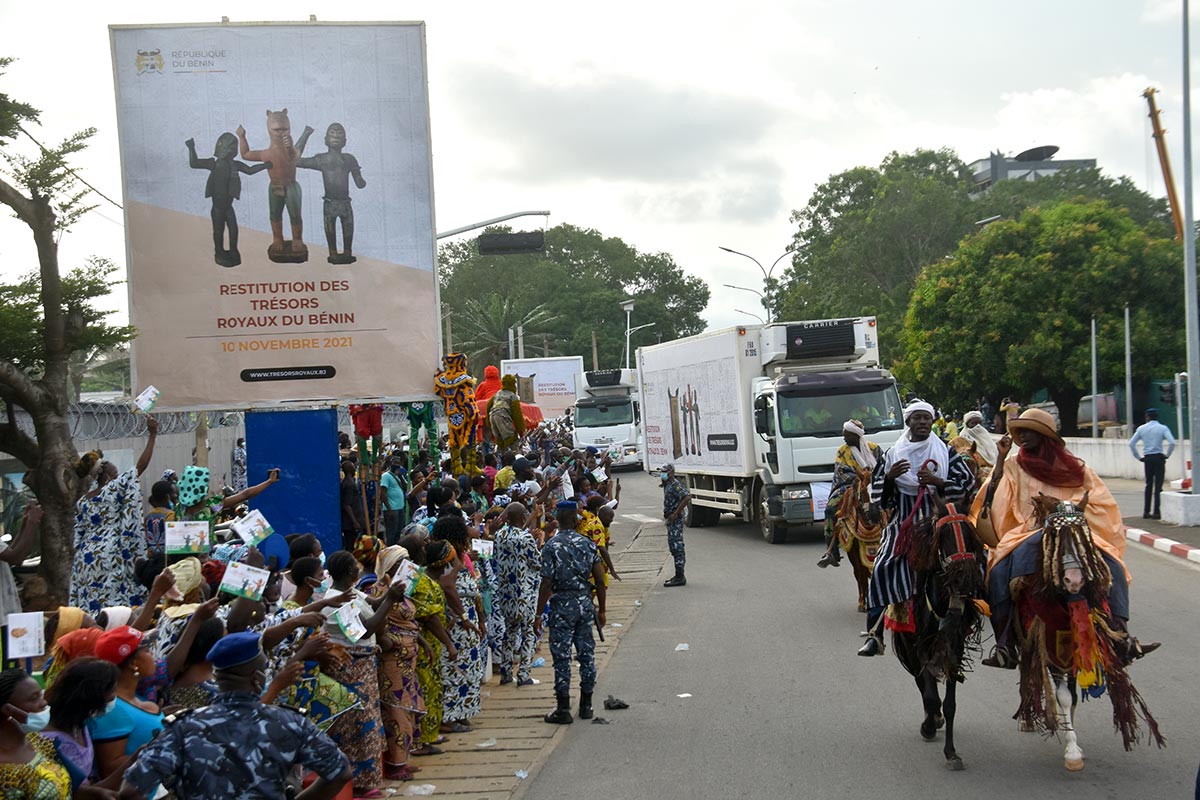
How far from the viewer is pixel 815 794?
277 inches

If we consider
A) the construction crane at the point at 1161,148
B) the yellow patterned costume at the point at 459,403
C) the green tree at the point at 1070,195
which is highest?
the green tree at the point at 1070,195

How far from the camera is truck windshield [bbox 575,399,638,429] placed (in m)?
44.0

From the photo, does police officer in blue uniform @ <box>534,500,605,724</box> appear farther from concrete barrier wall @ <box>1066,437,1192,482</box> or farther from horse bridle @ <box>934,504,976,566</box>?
concrete barrier wall @ <box>1066,437,1192,482</box>

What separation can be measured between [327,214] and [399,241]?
78cm

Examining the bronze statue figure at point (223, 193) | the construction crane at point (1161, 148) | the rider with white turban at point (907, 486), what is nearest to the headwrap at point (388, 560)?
the rider with white turban at point (907, 486)

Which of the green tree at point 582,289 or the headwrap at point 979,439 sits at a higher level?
the green tree at point 582,289

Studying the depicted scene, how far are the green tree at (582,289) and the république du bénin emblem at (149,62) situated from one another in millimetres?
72420

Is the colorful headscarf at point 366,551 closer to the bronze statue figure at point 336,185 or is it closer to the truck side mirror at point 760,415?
the bronze statue figure at point 336,185

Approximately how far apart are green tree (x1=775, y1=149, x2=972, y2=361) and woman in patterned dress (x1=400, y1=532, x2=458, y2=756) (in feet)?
170

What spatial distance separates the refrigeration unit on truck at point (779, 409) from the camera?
2006 cm

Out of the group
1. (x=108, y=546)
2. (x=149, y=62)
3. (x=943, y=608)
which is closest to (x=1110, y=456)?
(x=943, y=608)

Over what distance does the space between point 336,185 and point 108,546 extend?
543 centimetres

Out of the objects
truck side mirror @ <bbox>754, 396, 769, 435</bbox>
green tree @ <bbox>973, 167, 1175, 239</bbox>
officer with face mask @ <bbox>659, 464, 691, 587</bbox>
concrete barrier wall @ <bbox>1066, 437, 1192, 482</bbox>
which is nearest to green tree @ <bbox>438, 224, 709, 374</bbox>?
green tree @ <bbox>973, 167, 1175, 239</bbox>

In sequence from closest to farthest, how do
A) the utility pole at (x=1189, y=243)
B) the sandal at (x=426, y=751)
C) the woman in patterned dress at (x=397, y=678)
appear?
the woman in patterned dress at (x=397, y=678) → the sandal at (x=426, y=751) → the utility pole at (x=1189, y=243)
